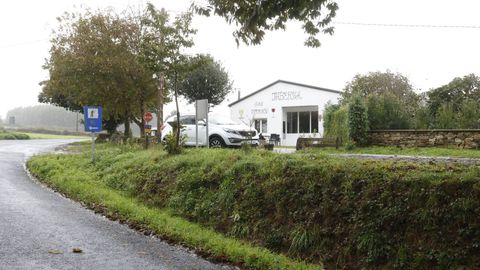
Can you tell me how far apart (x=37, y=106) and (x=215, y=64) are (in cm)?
8250

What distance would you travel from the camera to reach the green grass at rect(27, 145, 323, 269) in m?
6.29

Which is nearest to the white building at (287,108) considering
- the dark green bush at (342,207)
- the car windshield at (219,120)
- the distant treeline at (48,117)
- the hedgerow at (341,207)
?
the car windshield at (219,120)

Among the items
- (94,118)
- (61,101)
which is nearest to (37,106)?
(61,101)

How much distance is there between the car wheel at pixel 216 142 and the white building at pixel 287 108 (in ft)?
64.7

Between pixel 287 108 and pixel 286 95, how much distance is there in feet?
3.92

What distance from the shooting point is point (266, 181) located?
865 cm

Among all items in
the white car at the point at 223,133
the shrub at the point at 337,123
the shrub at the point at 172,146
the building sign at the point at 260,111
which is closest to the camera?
the shrub at the point at 172,146

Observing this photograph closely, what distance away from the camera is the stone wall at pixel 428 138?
1688 cm

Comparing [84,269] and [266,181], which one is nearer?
[84,269]

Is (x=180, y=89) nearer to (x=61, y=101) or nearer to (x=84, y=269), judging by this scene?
(x=61, y=101)

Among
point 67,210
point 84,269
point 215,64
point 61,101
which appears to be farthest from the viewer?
point 215,64

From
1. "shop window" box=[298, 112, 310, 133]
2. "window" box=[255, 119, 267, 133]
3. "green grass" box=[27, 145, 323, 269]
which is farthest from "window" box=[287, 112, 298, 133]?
"green grass" box=[27, 145, 323, 269]

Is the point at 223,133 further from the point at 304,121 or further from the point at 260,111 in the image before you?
the point at 260,111

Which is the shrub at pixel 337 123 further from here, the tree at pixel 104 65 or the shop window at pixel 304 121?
the shop window at pixel 304 121
